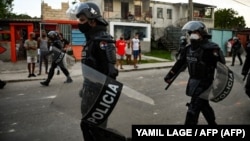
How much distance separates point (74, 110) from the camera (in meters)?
3.02

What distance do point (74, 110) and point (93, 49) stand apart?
0.61 meters

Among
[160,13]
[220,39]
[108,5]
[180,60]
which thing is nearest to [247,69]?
[180,60]

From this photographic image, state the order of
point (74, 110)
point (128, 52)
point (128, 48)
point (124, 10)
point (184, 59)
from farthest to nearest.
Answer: point (124, 10) → point (128, 52) → point (128, 48) → point (184, 59) → point (74, 110)

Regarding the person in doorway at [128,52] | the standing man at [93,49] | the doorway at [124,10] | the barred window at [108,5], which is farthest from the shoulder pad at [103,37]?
the doorway at [124,10]

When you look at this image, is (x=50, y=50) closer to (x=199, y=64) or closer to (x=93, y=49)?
(x=199, y=64)

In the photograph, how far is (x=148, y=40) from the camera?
91.9 feet

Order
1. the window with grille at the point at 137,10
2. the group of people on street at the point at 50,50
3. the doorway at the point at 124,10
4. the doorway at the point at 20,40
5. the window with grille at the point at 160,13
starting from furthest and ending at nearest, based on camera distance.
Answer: the window with grille at the point at 160,13, the window with grille at the point at 137,10, the doorway at the point at 124,10, the doorway at the point at 20,40, the group of people on street at the point at 50,50

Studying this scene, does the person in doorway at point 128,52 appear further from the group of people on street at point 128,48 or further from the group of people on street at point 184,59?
the group of people on street at point 184,59

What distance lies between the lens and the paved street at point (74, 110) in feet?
9.90

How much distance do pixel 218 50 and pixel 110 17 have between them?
25.6m

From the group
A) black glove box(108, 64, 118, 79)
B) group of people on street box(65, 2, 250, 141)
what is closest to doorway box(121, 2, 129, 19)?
group of people on street box(65, 2, 250, 141)

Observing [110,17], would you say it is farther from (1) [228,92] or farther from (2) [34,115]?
(1) [228,92]

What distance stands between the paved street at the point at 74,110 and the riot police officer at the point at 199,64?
0.27m

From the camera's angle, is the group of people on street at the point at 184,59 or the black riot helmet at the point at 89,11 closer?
the group of people on street at the point at 184,59
